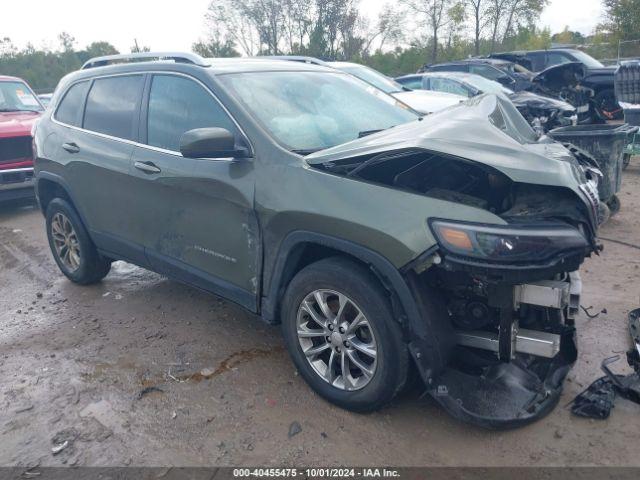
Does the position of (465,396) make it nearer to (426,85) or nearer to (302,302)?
(302,302)

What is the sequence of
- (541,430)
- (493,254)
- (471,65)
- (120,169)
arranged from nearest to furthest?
1. (493,254)
2. (541,430)
3. (120,169)
4. (471,65)

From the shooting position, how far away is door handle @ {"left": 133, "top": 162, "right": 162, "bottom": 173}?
12.4 ft

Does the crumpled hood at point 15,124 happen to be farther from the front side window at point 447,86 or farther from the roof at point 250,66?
the front side window at point 447,86

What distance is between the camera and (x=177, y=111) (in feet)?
12.3

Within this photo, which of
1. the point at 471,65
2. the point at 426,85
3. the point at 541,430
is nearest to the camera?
the point at 541,430

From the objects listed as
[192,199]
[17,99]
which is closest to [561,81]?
[17,99]

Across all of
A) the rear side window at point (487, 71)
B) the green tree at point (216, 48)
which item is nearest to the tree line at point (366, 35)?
the green tree at point (216, 48)

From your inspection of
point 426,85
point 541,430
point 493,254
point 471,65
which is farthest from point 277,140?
point 471,65

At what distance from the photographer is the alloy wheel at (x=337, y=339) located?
114 inches

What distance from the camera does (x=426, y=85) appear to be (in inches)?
472

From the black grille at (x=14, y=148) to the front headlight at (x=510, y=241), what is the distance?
773 centimetres

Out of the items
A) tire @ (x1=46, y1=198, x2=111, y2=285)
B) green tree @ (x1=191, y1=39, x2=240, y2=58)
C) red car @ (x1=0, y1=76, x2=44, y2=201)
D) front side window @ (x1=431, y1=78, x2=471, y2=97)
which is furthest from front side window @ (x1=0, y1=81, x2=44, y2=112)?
green tree @ (x1=191, y1=39, x2=240, y2=58)

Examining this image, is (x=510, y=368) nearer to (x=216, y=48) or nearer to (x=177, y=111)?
(x=177, y=111)

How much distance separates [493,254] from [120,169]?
9.38 feet
